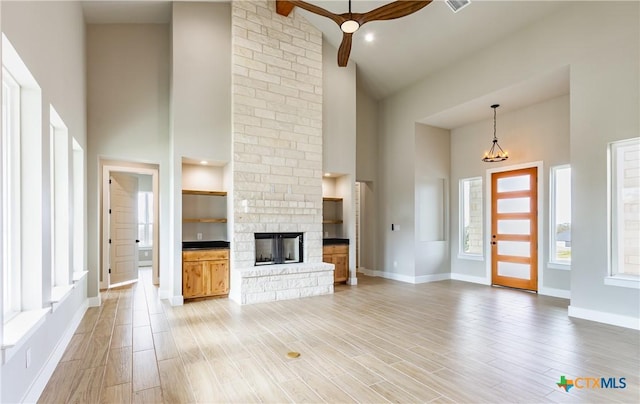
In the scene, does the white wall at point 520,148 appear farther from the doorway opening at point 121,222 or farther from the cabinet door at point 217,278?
the doorway opening at point 121,222

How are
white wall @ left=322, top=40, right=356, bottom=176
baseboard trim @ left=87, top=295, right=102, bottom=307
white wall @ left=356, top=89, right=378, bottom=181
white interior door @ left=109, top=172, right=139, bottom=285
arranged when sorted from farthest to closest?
white wall @ left=356, top=89, right=378, bottom=181, white interior door @ left=109, top=172, right=139, bottom=285, white wall @ left=322, top=40, right=356, bottom=176, baseboard trim @ left=87, top=295, right=102, bottom=307

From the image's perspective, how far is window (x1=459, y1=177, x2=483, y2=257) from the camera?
7.30 metres

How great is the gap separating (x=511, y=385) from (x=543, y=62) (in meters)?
4.56

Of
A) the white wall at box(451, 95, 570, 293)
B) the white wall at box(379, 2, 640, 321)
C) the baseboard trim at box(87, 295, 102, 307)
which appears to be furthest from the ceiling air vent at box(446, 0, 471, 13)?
the baseboard trim at box(87, 295, 102, 307)

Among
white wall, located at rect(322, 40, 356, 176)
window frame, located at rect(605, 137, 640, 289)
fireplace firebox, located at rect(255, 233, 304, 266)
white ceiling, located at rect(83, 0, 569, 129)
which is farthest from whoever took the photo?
white wall, located at rect(322, 40, 356, 176)

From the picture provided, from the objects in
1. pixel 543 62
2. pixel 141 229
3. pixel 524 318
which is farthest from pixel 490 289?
pixel 141 229

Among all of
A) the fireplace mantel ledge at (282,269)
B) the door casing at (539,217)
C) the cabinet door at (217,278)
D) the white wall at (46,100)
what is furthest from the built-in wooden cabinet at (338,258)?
the white wall at (46,100)

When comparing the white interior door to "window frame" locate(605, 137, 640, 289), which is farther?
the white interior door

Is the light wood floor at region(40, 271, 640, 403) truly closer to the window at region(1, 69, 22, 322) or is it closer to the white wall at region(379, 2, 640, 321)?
the white wall at region(379, 2, 640, 321)

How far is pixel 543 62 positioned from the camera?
16.3 feet

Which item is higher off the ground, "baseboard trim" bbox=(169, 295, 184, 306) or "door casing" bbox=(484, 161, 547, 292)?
"door casing" bbox=(484, 161, 547, 292)

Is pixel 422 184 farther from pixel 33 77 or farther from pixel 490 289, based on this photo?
pixel 33 77

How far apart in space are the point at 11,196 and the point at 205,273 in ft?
11.0

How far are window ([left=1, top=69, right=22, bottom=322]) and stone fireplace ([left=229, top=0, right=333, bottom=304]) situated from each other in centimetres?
306
